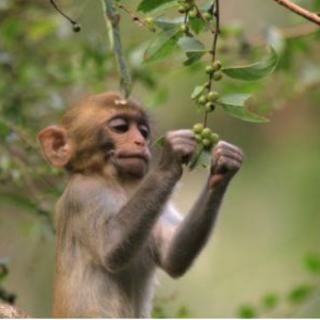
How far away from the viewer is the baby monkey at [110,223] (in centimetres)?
800

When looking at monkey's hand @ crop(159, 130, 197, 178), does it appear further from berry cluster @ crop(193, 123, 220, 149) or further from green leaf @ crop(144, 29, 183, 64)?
green leaf @ crop(144, 29, 183, 64)

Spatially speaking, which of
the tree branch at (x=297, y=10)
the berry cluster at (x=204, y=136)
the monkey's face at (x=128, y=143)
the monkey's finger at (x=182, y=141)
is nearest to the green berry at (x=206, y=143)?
the berry cluster at (x=204, y=136)

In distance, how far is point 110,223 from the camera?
8.14 m

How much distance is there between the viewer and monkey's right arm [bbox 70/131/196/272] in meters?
7.34

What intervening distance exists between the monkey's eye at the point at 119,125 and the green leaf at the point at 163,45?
2.39 m

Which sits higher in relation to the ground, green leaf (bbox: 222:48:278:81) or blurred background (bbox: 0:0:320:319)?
blurred background (bbox: 0:0:320:319)

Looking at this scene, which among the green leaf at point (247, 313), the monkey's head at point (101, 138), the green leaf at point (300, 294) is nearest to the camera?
the monkey's head at point (101, 138)

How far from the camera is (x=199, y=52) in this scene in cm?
595

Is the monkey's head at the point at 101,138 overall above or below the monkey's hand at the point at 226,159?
above

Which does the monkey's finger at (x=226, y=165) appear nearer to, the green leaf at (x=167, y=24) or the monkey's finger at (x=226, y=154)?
the monkey's finger at (x=226, y=154)

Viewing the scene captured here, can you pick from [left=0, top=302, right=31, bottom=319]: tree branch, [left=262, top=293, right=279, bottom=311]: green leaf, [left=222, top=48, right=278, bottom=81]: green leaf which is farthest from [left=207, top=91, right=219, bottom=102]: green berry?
[left=262, top=293, right=279, bottom=311]: green leaf

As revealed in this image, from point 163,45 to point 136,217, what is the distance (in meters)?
1.97

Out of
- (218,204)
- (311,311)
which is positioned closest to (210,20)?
(218,204)

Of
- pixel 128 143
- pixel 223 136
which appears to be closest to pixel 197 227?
pixel 128 143
